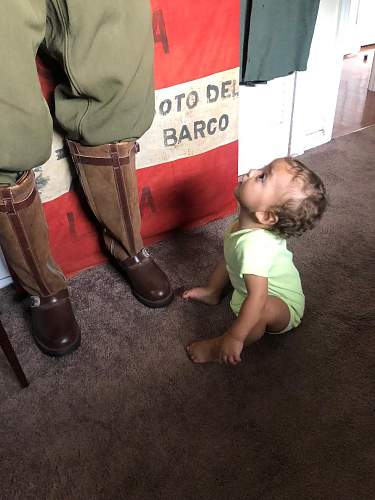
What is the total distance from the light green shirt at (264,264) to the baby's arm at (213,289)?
0.20 ft

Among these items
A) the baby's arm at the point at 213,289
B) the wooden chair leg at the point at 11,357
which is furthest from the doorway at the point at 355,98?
the wooden chair leg at the point at 11,357

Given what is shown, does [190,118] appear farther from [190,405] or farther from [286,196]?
[190,405]

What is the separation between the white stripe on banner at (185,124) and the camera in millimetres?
1164

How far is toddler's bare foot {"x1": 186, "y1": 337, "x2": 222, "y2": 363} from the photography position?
103cm

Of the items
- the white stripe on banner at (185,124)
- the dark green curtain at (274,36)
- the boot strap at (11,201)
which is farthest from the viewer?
the dark green curtain at (274,36)

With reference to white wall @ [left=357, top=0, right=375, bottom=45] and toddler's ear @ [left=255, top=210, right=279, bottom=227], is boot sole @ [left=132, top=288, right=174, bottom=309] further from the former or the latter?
white wall @ [left=357, top=0, right=375, bottom=45]

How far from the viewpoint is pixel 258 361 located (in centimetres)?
104

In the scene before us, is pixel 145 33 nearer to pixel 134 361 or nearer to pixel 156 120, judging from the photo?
→ pixel 156 120

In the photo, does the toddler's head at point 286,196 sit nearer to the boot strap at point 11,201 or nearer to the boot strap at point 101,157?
the boot strap at point 101,157

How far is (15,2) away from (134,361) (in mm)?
750

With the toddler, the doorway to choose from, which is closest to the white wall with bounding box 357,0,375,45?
the doorway

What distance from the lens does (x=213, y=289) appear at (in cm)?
119

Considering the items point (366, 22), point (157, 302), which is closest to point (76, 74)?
point (157, 302)

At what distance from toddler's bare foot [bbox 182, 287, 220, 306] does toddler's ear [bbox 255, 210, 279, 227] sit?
11.7 inches
